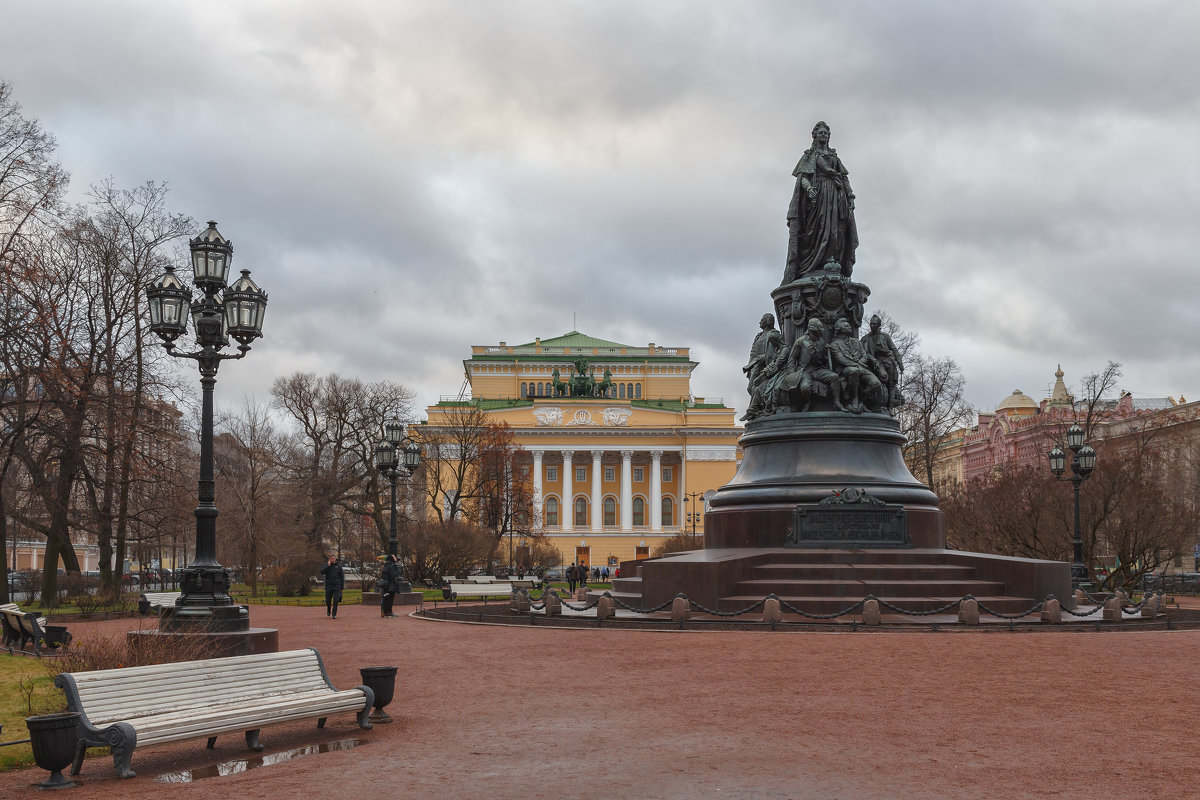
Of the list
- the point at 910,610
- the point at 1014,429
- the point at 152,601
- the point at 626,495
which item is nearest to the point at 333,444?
the point at 152,601

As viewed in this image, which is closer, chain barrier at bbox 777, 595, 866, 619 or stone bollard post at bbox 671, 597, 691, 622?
chain barrier at bbox 777, 595, 866, 619

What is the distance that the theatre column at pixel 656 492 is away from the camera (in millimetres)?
Result: 101875

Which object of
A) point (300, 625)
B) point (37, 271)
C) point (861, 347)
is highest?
point (37, 271)

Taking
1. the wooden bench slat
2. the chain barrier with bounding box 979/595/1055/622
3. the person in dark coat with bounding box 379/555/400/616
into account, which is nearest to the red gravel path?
the wooden bench slat

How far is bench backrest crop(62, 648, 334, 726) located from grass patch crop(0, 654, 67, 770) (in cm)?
98

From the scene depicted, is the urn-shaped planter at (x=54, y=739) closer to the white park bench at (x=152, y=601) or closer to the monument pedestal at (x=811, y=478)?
the monument pedestal at (x=811, y=478)

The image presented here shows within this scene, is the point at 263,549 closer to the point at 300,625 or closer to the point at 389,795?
the point at 300,625

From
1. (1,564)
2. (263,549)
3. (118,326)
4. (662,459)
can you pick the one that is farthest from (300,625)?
(662,459)

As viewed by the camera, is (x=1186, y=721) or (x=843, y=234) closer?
(x=1186, y=721)

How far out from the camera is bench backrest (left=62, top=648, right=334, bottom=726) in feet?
26.5

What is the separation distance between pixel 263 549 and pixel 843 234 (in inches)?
1291

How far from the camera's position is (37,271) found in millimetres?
24656

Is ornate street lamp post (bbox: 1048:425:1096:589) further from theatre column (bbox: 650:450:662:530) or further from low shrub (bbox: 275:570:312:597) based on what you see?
theatre column (bbox: 650:450:662:530)

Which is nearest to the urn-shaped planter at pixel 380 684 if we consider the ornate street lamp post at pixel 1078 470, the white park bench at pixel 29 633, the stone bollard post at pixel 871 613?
the white park bench at pixel 29 633
